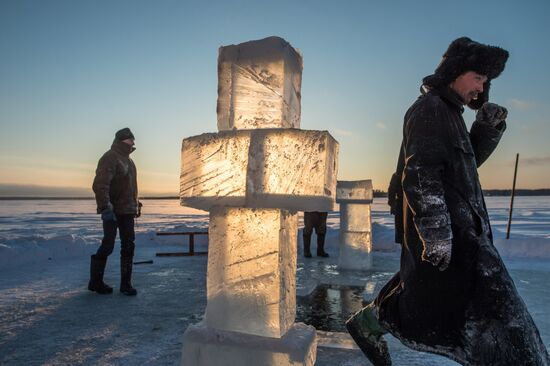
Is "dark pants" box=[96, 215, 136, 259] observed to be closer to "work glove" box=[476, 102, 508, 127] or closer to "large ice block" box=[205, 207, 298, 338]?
"large ice block" box=[205, 207, 298, 338]

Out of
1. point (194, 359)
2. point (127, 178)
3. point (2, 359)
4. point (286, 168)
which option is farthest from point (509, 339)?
point (127, 178)

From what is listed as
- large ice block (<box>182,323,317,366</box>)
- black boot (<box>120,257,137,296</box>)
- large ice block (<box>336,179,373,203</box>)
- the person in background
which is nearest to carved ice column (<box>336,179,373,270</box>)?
large ice block (<box>336,179,373,203</box>)

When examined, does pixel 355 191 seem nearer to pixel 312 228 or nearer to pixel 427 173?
pixel 312 228

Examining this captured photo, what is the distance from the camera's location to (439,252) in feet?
5.23

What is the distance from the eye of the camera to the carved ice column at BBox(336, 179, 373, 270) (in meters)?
6.48

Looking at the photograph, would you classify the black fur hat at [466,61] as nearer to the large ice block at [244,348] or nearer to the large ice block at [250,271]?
the large ice block at [250,271]

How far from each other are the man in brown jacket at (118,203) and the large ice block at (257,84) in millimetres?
2674

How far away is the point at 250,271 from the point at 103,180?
115 inches

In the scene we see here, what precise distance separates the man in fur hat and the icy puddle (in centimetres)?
160

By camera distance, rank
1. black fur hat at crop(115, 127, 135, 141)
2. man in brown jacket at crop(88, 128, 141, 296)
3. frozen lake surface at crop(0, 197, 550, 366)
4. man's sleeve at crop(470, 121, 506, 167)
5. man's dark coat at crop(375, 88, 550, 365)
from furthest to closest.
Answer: black fur hat at crop(115, 127, 135, 141), man in brown jacket at crop(88, 128, 141, 296), frozen lake surface at crop(0, 197, 550, 366), man's sleeve at crop(470, 121, 506, 167), man's dark coat at crop(375, 88, 550, 365)

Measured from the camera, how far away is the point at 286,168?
6.20 feet

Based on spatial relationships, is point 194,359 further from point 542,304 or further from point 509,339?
point 542,304

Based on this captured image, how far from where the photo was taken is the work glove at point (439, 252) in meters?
1.59

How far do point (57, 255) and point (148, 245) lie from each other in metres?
2.70
